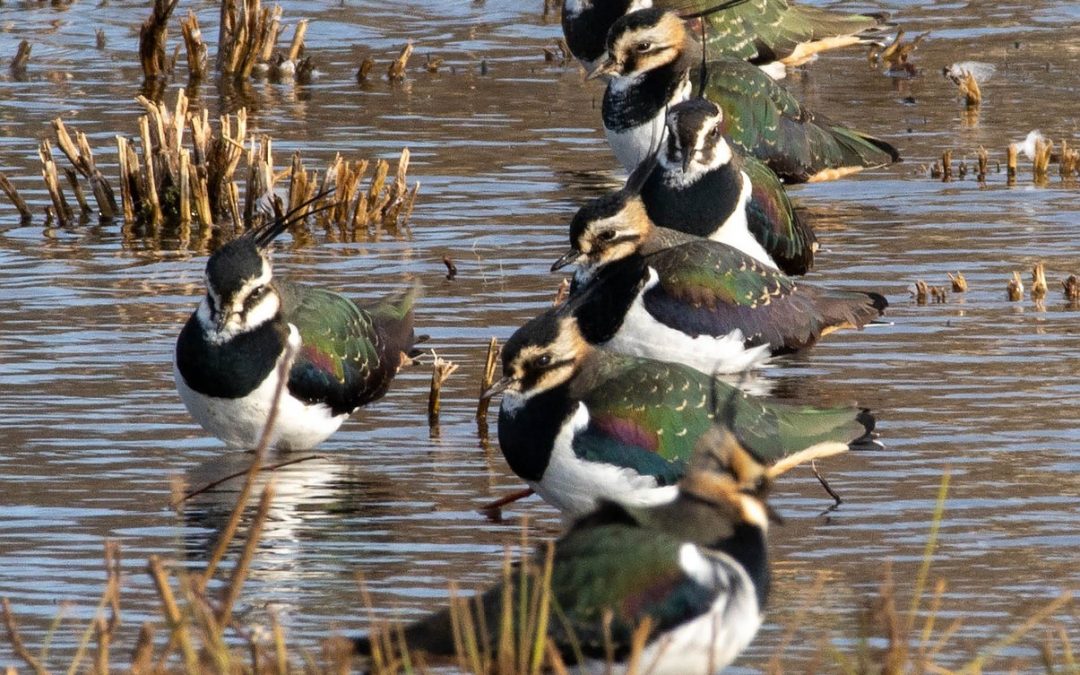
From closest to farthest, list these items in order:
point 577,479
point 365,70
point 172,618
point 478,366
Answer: point 172,618 → point 577,479 → point 478,366 → point 365,70

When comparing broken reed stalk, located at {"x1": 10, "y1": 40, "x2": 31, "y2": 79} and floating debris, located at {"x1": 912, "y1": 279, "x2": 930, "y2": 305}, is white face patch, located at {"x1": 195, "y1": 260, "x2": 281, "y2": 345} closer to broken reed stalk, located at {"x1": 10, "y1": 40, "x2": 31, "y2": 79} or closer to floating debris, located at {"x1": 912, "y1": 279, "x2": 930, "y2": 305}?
floating debris, located at {"x1": 912, "y1": 279, "x2": 930, "y2": 305}

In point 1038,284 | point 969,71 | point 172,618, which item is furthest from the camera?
point 969,71

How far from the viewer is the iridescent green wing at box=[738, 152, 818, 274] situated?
9.50 metres

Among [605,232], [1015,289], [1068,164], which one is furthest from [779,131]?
[605,232]

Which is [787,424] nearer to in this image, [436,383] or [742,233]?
[436,383]

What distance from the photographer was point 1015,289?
360 inches

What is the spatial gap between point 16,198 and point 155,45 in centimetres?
360

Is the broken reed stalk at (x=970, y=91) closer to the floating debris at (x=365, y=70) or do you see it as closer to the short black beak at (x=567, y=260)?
the floating debris at (x=365, y=70)

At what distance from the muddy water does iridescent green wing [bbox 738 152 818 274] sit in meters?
0.22

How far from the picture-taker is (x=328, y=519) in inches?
267

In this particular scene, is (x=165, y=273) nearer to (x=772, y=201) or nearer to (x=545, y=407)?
(x=772, y=201)

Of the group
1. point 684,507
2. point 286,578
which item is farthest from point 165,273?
point 684,507

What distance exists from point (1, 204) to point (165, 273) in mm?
1865

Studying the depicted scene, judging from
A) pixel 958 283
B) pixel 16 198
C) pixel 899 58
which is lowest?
pixel 899 58
